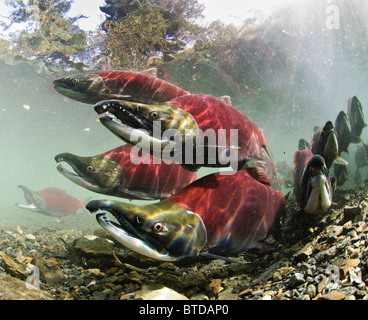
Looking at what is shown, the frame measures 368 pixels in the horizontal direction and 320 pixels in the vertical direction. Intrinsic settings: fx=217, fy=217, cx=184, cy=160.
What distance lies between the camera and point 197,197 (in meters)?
2.17

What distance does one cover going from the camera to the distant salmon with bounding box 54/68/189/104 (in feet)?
9.70

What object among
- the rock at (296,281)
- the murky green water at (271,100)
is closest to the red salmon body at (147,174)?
the rock at (296,281)

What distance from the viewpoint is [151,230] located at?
1725 millimetres

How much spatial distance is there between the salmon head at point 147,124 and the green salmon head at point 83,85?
133cm

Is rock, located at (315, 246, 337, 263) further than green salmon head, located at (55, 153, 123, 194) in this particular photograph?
No

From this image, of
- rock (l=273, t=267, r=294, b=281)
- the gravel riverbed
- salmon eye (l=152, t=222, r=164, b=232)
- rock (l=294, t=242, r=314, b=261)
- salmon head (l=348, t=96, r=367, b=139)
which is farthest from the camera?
salmon head (l=348, t=96, r=367, b=139)

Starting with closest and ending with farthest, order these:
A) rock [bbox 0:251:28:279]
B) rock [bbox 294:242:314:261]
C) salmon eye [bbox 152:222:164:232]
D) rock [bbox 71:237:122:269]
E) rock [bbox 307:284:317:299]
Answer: rock [bbox 307:284:317:299]
salmon eye [bbox 152:222:164:232]
rock [bbox 294:242:314:261]
rock [bbox 0:251:28:279]
rock [bbox 71:237:122:269]

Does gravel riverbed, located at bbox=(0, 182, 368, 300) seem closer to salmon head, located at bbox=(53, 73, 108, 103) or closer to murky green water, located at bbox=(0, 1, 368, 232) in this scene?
salmon head, located at bbox=(53, 73, 108, 103)

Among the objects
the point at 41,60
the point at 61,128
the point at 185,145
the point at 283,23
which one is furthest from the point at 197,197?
the point at 61,128

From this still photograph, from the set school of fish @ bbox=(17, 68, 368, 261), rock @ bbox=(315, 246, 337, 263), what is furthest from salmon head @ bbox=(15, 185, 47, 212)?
rock @ bbox=(315, 246, 337, 263)

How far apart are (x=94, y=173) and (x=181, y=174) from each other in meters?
1.18

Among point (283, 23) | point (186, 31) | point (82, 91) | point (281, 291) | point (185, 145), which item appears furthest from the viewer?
point (283, 23)
